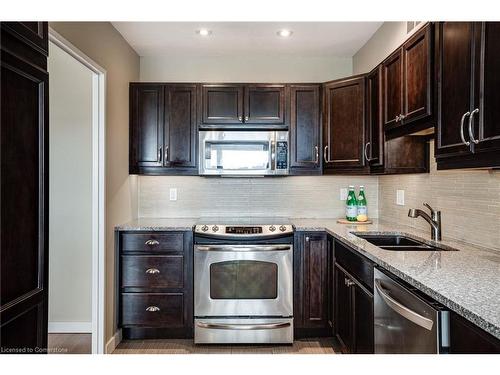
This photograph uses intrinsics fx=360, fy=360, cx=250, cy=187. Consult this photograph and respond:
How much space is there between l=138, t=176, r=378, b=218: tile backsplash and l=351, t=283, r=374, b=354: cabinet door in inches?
55.7

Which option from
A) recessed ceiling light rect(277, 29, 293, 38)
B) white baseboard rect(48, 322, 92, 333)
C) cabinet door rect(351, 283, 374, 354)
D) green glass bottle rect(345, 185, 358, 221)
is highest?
recessed ceiling light rect(277, 29, 293, 38)

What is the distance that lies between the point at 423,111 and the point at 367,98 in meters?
1.04

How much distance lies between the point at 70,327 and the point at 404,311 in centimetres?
294

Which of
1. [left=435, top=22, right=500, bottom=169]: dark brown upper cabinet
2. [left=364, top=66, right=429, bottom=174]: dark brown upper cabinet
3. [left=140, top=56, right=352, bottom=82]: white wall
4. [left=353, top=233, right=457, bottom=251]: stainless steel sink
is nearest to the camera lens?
[left=435, top=22, right=500, bottom=169]: dark brown upper cabinet

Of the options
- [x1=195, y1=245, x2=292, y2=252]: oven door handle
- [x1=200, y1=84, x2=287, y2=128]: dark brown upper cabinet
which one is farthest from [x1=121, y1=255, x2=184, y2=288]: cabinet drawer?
[x1=200, y1=84, x2=287, y2=128]: dark brown upper cabinet

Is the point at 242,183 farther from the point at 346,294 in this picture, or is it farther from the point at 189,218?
the point at 346,294

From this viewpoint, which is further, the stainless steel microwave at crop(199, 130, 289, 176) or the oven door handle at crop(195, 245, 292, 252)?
the stainless steel microwave at crop(199, 130, 289, 176)

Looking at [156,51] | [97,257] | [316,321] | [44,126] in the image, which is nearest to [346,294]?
[316,321]

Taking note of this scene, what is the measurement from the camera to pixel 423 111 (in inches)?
73.9

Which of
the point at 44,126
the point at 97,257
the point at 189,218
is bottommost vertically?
the point at 97,257

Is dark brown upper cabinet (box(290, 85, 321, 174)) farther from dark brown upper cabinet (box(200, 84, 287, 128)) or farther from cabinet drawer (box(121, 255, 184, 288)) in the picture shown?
cabinet drawer (box(121, 255, 184, 288))

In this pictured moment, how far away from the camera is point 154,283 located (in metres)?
2.89

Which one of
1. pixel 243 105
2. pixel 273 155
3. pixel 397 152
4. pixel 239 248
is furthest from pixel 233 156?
pixel 397 152

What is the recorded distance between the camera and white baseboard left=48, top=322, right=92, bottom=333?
3193mm
